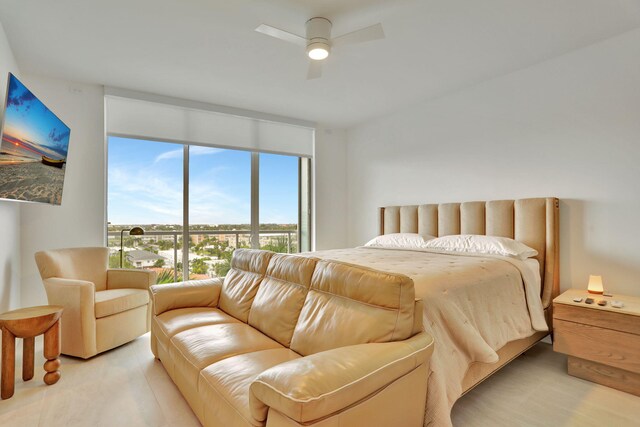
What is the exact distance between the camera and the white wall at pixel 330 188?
17.8ft

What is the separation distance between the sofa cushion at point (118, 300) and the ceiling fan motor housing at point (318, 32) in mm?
2777

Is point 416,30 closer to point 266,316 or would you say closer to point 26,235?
point 266,316

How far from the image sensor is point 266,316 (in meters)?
2.16

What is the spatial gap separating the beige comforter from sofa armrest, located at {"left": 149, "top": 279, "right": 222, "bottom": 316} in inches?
49.2

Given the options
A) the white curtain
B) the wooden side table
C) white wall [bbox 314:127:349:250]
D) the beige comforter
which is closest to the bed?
the beige comforter

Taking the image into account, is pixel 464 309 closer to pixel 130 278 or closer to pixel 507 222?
pixel 507 222

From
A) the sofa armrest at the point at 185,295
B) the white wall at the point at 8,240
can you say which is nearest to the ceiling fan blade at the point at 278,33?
the sofa armrest at the point at 185,295

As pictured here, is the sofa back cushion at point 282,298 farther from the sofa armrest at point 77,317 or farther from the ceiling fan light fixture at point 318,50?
the ceiling fan light fixture at point 318,50

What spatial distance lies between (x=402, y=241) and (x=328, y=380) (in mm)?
3032

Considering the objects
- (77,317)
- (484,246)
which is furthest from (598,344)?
(77,317)

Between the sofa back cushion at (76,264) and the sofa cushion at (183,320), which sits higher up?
the sofa back cushion at (76,264)

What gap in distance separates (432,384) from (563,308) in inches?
62.9

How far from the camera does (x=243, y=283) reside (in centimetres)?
263

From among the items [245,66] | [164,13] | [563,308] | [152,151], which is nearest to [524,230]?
[563,308]
